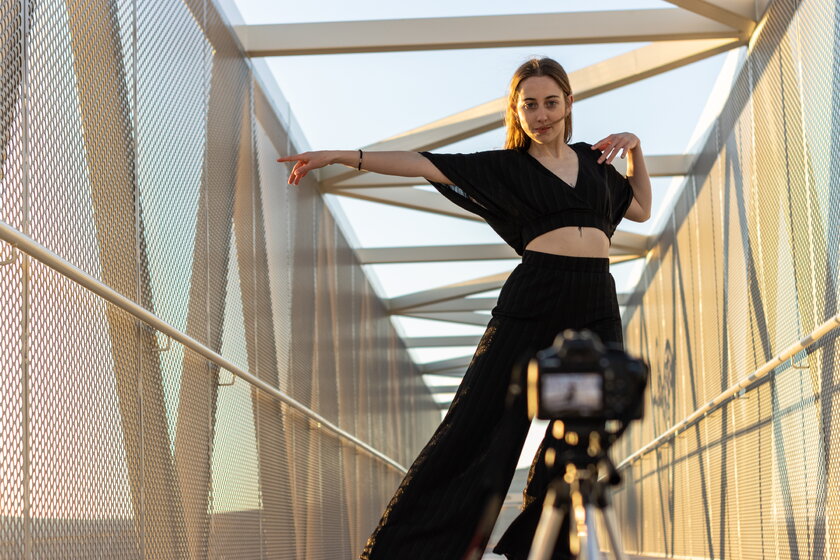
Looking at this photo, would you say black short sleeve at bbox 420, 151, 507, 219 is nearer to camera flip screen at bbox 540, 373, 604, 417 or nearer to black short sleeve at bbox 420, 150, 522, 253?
black short sleeve at bbox 420, 150, 522, 253

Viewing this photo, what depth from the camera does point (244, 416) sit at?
5340mm

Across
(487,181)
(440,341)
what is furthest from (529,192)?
(440,341)

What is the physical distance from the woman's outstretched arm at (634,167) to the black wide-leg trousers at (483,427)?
0.35m

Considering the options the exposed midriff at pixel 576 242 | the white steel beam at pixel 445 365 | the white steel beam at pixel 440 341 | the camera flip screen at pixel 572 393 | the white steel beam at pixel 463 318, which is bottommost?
the camera flip screen at pixel 572 393

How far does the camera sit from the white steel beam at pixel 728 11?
586 cm

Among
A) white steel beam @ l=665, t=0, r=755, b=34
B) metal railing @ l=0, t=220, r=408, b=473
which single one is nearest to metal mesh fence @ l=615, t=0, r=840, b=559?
white steel beam @ l=665, t=0, r=755, b=34

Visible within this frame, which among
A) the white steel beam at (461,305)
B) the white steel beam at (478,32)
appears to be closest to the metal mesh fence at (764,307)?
the white steel beam at (478,32)

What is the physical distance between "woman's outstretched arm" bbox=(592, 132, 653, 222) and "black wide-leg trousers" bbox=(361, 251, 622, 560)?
0.35 metres

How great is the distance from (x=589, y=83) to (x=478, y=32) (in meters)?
1.24

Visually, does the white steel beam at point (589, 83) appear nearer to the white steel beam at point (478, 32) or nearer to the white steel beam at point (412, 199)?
the white steel beam at point (478, 32)

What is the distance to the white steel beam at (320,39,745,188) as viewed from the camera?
6.84m

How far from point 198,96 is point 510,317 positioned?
2430 millimetres

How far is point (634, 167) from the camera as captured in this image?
10.6ft

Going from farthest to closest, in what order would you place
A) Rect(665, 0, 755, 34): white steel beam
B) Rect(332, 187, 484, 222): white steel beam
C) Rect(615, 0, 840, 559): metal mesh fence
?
Rect(332, 187, 484, 222): white steel beam
Rect(665, 0, 755, 34): white steel beam
Rect(615, 0, 840, 559): metal mesh fence
